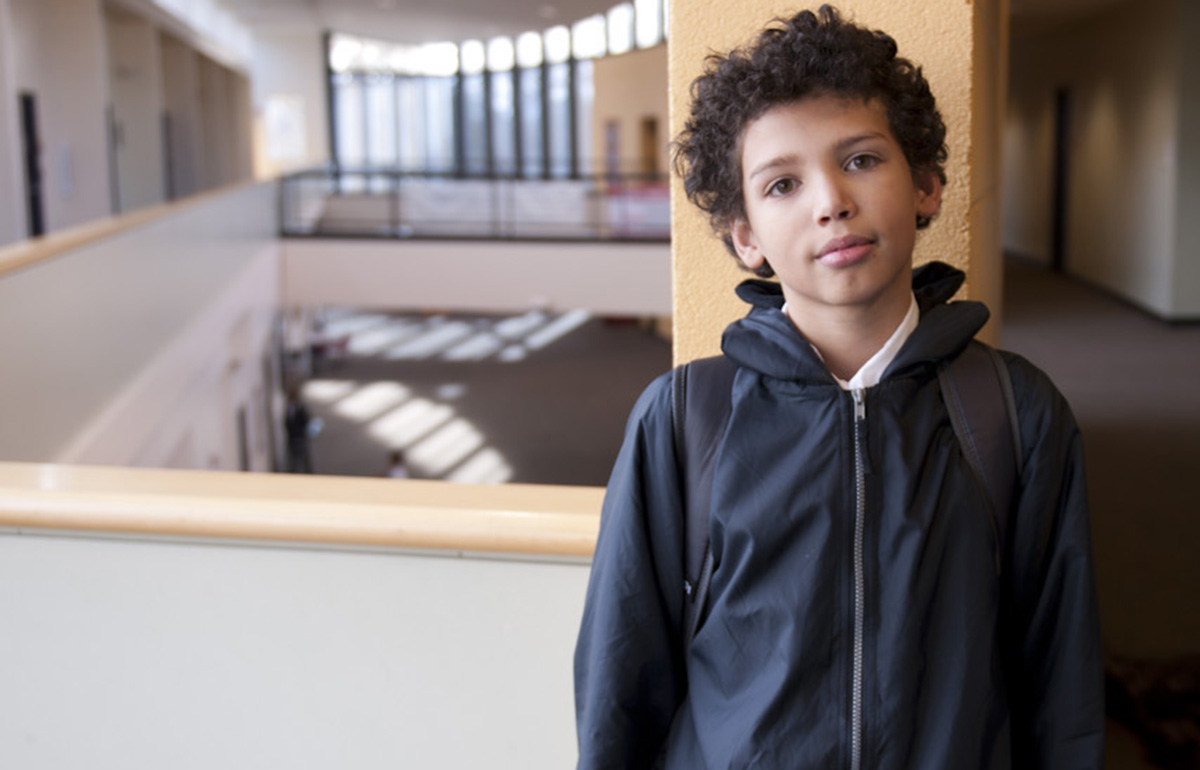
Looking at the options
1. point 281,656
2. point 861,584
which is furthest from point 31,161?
point 861,584

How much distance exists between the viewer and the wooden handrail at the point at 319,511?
6.76ft

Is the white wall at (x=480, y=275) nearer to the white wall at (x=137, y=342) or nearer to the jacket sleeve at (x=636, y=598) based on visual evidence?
the white wall at (x=137, y=342)

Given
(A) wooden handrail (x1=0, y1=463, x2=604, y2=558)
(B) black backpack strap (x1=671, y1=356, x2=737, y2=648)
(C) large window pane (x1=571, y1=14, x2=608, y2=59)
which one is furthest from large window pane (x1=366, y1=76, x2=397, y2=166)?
(B) black backpack strap (x1=671, y1=356, x2=737, y2=648)

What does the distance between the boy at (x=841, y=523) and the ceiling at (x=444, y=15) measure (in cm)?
1484

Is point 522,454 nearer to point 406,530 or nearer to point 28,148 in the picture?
point 28,148

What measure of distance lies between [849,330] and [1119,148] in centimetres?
1559

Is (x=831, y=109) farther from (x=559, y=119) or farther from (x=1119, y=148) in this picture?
(x=559, y=119)

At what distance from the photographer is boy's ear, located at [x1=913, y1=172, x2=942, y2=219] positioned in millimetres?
1546

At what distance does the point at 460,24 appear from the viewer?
75.0 feet

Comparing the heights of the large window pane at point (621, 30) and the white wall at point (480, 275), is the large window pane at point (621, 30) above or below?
above

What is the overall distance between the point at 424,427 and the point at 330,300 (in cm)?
236

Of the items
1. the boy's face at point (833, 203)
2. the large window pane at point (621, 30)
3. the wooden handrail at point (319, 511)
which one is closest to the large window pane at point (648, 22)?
the large window pane at point (621, 30)

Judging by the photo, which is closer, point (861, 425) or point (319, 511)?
point (861, 425)

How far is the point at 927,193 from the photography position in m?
1.56
